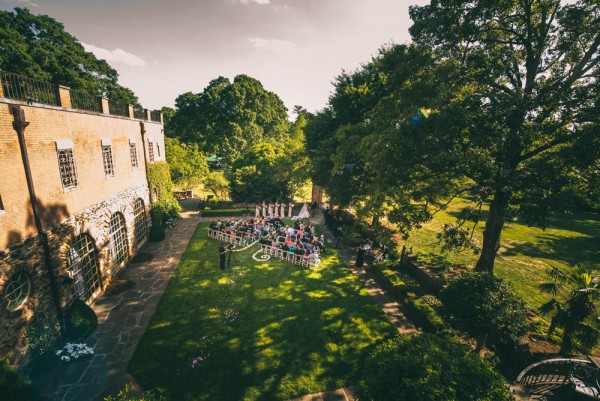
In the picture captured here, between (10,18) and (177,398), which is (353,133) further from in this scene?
(10,18)

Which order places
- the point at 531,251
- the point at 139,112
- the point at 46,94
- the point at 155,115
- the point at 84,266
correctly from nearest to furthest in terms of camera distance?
the point at 46,94, the point at 84,266, the point at 531,251, the point at 139,112, the point at 155,115

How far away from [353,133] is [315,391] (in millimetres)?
14736

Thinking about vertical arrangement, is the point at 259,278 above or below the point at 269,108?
below

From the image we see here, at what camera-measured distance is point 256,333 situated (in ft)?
33.8

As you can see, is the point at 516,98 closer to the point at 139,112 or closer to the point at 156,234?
the point at 156,234

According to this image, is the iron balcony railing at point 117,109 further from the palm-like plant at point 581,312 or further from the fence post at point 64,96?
the palm-like plant at point 581,312

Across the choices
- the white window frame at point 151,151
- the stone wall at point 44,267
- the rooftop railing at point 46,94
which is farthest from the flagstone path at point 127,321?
the rooftop railing at point 46,94

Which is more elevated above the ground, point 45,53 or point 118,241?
point 45,53

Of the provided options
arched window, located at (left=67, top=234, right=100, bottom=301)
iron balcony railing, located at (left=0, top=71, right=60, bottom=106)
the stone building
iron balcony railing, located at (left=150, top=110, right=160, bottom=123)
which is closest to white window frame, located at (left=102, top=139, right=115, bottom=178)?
the stone building

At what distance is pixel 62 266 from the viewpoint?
9.99 metres

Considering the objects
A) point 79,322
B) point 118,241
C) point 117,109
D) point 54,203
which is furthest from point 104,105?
point 79,322

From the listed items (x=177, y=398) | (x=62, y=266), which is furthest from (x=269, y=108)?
(x=177, y=398)

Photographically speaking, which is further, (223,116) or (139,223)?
(223,116)

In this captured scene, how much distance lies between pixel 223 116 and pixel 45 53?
69.5 ft
